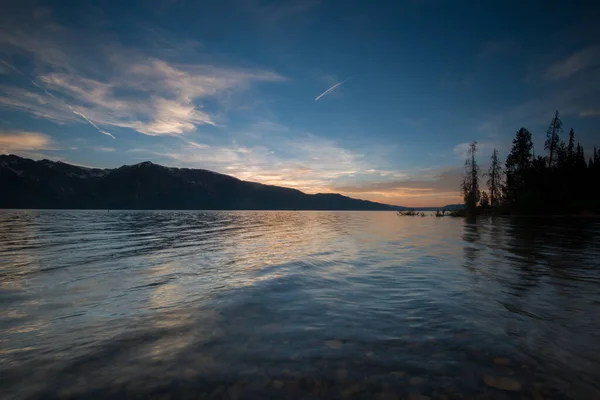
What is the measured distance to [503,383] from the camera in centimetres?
423

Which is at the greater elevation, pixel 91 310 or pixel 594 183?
pixel 594 183

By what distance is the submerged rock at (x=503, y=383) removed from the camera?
13.4ft

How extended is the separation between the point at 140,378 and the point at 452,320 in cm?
702

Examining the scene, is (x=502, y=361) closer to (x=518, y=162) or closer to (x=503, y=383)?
(x=503, y=383)

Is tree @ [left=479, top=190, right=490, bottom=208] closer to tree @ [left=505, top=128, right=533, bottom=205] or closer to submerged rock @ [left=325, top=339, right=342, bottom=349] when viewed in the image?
tree @ [left=505, top=128, right=533, bottom=205]

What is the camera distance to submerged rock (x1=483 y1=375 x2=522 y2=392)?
4.09 meters

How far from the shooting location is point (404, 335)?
606cm

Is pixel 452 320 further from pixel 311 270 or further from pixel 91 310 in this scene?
pixel 91 310

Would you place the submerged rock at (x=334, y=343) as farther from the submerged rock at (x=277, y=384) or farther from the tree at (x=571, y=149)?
the tree at (x=571, y=149)

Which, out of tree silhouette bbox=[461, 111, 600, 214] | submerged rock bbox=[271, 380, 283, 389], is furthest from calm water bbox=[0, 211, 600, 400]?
tree silhouette bbox=[461, 111, 600, 214]

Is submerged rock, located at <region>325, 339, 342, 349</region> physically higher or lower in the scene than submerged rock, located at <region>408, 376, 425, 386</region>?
lower

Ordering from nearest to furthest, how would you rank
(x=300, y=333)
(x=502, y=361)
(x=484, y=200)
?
(x=502, y=361) → (x=300, y=333) → (x=484, y=200)

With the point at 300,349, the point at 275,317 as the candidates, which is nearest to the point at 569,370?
the point at 300,349

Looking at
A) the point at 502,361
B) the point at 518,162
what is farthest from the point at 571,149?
the point at 502,361
